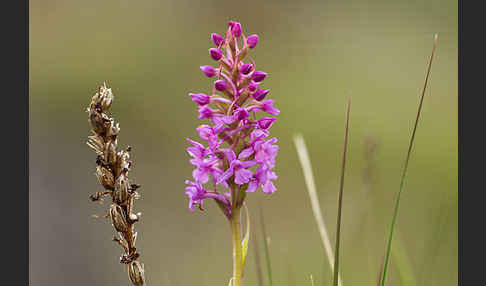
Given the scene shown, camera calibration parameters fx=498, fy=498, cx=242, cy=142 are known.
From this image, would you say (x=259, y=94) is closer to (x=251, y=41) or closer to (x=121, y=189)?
(x=251, y=41)

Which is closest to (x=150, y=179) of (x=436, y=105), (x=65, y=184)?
(x=65, y=184)

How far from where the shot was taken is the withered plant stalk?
1.31m

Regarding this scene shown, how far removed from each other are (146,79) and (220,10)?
3.61m

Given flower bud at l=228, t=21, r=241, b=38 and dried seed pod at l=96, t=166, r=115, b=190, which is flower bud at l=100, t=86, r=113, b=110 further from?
flower bud at l=228, t=21, r=241, b=38

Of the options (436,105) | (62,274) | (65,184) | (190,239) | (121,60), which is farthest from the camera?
(121,60)

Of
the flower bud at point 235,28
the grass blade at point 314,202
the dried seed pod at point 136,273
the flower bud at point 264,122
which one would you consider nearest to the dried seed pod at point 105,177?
the dried seed pod at point 136,273

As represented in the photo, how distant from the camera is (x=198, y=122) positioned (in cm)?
717

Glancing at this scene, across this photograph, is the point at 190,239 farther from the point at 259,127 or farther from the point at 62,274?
the point at 259,127

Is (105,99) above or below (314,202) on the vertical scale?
above

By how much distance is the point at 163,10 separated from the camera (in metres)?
10.8

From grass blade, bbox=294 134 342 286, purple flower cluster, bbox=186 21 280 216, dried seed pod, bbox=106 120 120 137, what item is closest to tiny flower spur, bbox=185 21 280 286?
Result: purple flower cluster, bbox=186 21 280 216

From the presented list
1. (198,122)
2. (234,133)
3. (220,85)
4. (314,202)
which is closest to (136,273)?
(234,133)

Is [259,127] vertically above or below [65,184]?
above

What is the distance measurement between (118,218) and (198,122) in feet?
19.3
